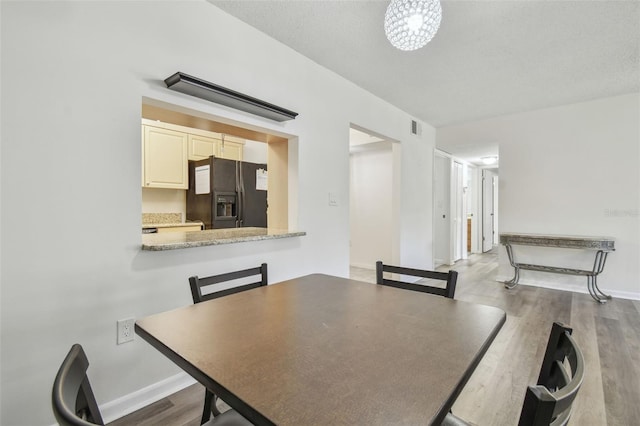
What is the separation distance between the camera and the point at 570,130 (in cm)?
415

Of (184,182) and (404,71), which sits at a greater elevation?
(404,71)

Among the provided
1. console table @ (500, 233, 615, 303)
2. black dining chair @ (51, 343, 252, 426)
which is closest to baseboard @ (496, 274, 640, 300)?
console table @ (500, 233, 615, 303)

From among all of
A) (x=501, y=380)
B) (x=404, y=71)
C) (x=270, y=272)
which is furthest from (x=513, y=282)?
(x=270, y=272)

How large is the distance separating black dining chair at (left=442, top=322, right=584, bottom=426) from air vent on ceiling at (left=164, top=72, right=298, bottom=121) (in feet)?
6.49

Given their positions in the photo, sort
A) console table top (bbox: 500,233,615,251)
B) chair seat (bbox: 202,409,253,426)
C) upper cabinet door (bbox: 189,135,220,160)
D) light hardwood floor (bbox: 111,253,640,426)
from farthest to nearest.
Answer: upper cabinet door (bbox: 189,135,220,160), console table top (bbox: 500,233,615,251), light hardwood floor (bbox: 111,253,640,426), chair seat (bbox: 202,409,253,426)

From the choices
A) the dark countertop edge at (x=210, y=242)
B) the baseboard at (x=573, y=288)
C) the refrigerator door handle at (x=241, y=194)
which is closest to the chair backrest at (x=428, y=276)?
the dark countertop edge at (x=210, y=242)

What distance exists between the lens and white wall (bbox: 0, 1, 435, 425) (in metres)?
1.37

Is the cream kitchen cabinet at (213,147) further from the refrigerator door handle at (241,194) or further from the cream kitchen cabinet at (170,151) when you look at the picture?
the refrigerator door handle at (241,194)

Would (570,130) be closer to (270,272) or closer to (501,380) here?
(501,380)

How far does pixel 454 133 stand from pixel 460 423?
4.92 metres

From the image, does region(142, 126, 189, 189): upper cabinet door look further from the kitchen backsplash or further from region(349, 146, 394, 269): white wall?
region(349, 146, 394, 269): white wall

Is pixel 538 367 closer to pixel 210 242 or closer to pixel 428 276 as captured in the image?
pixel 428 276

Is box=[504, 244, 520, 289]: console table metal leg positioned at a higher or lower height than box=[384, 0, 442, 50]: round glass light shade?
lower

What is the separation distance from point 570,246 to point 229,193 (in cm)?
432
